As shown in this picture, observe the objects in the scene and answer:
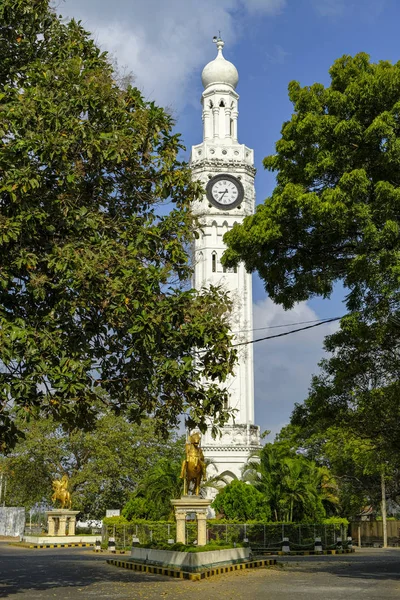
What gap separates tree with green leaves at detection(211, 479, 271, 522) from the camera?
36250 millimetres

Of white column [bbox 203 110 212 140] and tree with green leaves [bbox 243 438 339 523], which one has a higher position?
white column [bbox 203 110 212 140]

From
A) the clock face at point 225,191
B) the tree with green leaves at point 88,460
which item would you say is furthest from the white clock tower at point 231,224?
the tree with green leaves at point 88,460

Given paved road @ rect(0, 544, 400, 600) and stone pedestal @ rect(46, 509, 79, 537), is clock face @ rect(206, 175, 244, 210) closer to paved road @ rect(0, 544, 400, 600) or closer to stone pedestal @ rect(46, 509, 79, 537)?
stone pedestal @ rect(46, 509, 79, 537)

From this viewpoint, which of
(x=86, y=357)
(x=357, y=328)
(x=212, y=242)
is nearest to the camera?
(x=86, y=357)

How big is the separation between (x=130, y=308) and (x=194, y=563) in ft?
29.7

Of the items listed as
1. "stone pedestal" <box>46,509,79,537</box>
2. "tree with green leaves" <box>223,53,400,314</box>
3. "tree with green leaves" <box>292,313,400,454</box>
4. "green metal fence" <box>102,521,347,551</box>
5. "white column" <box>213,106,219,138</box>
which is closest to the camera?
"tree with green leaves" <box>223,53,400,314</box>

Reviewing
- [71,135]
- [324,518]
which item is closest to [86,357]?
[71,135]

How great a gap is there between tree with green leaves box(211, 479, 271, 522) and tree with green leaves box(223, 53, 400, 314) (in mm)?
18818

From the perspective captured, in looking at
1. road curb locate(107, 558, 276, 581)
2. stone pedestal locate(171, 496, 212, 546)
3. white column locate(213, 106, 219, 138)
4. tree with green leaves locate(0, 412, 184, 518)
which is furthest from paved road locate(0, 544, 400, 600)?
white column locate(213, 106, 219, 138)

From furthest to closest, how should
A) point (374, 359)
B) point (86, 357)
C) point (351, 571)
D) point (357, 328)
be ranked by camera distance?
1. point (351, 571)
2. point (374, 359)
3. point (357, 328)
4. point (86, 357)

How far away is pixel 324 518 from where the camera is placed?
38.1m

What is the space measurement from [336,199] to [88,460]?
117 feet

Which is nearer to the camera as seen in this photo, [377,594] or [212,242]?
[377,594]

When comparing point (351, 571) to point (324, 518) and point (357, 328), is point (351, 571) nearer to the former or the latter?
point (357, 328)
